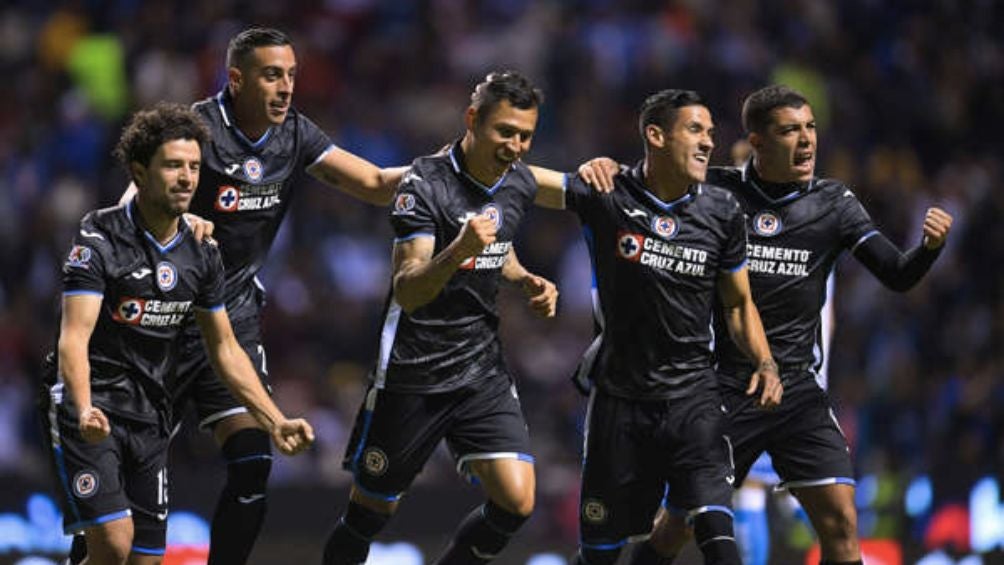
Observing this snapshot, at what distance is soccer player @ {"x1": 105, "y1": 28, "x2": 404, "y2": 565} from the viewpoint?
25.9 ft

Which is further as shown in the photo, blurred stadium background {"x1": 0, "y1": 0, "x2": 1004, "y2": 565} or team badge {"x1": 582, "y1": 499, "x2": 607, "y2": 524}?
blurred stadium background {"x1": 0, "y1": 0, "x2": 1004, "y2": 565}

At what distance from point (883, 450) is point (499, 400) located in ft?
17.3

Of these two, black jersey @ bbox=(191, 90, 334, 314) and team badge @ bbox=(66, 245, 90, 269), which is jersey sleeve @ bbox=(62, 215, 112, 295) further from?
black jersey @ bbox=(191, 90, 334, 314)

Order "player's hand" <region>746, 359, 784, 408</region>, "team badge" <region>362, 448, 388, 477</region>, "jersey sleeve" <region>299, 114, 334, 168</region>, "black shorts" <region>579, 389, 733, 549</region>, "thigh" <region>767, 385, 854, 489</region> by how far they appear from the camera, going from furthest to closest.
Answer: "jersey sleeve" <region>299, 114, 334, 168</region> → "thigh" <region>767, 385, 854, 489</region> → "team badge" <region>362, 448, 388, 477</region> → "black shorts" <region>579, 389, 733, 549</region> → "player's hand" <region>746, 359, 784, 408</region>

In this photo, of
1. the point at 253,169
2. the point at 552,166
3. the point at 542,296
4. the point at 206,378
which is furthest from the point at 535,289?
the point at 552,166

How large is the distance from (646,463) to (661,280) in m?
0.73

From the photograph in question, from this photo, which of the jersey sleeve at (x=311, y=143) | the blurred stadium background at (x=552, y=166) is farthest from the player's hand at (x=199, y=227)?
the blurred stadium background at (x=552, y=166)

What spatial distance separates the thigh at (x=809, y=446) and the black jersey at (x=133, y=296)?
2385 mm

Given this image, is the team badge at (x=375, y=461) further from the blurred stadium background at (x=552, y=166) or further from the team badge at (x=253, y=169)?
the blurred stadium background at (x=552, y=166)

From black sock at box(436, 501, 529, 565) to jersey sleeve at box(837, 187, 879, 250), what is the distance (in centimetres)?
178

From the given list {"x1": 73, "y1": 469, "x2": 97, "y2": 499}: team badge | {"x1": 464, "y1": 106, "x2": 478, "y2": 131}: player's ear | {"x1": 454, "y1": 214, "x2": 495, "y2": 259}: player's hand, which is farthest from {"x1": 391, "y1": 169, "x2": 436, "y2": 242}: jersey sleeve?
{"x1": 73, "y1": 469, "x2": 97, "y2": 499}: team badge

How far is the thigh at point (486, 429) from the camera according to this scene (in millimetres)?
7711

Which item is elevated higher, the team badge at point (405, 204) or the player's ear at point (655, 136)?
the player's ear at point (655, 136)

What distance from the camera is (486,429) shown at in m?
7.72
